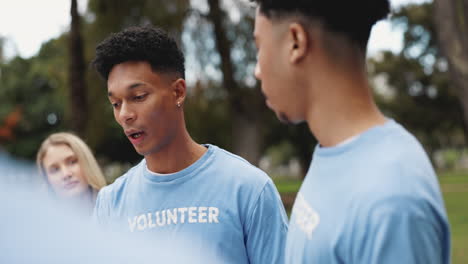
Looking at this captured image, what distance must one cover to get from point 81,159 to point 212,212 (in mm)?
2083

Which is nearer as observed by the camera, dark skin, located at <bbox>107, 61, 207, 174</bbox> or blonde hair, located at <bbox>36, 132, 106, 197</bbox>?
dark skin, located at <bbox>107, 61, 207, 174</bbox>

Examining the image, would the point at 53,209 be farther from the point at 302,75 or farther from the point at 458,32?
the point at 458,32

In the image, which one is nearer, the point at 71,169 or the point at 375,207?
the point at 375,207

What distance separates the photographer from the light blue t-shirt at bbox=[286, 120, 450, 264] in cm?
112

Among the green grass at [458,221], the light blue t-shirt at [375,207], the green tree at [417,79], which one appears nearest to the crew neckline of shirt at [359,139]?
the light blue t-shirt at [375,207]

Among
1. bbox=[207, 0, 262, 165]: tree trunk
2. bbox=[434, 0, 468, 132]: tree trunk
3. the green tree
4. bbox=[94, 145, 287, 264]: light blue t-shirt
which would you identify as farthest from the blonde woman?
the green tree

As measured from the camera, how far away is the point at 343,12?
1.37m

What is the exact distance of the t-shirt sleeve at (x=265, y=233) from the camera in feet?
7.56

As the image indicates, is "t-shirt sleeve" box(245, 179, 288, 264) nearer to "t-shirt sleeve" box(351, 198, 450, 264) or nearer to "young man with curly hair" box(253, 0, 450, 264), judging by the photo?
"young man with curly hair" box(253, 0, 450, 264)

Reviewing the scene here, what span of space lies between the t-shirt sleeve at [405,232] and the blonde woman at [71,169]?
9.98 ft

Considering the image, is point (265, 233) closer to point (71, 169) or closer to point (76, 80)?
point (71, 169)

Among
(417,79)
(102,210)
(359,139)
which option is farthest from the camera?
(417,79)

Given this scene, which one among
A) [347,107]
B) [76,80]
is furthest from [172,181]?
[76,80]

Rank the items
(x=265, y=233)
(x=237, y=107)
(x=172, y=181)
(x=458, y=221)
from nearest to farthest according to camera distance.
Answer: (x=265, y=233) < (x=172, y=181) < (x=458, y=221) < (x=237, y=107)
